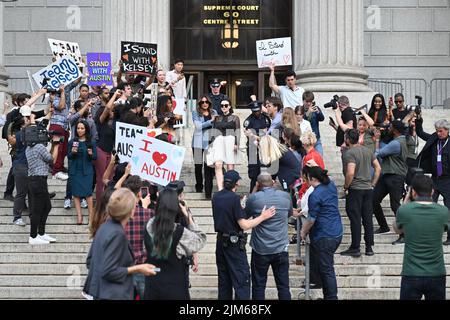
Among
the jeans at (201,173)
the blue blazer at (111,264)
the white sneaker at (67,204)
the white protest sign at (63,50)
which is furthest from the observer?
the white protest sign at (63,50)

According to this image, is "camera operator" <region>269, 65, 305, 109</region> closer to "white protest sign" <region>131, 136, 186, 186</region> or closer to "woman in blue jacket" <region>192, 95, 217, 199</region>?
"woman in blue jacket" <region>192, 95, 217, 199</region>

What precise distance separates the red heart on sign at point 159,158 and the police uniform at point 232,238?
89 cm

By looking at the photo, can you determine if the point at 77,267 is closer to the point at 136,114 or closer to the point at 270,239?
the point at 136,114

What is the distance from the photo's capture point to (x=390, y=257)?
40.3ft

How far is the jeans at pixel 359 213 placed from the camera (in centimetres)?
1216

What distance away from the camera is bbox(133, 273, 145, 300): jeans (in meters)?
8.19

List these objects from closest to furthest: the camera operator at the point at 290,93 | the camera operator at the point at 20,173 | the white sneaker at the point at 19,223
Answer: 1. the camera operator at the point at 20,173
2. the white sneaker at the point at 19,223
3. the camera operator at the point at 290,93

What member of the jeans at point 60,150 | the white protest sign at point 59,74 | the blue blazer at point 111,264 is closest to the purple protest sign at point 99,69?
the white protest sign at point 59,74

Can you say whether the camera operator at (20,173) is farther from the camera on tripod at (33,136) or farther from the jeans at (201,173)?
the jeans at (201,173)

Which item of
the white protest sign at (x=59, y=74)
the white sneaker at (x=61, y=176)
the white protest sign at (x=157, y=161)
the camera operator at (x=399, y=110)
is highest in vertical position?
the white protest sign at (x=59, y=74)

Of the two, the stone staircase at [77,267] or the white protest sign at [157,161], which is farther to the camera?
→ the stone staircase at [77,267]

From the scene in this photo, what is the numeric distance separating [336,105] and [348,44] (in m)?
6.69

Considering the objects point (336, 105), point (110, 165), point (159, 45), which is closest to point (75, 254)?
point (110, 165)
